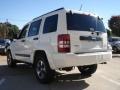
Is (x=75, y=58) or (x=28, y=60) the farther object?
(x=28, y=60)

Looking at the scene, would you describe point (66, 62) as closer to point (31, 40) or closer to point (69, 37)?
point (69, 37)

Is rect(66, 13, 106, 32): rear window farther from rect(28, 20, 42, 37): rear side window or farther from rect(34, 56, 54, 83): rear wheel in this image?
rect(28, 20, 42, 37): rear side window

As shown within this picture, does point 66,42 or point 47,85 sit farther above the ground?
point 66,42

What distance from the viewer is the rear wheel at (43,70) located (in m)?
8.05

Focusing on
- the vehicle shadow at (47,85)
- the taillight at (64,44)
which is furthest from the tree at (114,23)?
the taillight at (64,44)

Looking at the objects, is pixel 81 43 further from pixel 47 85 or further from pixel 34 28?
pixel 34 28

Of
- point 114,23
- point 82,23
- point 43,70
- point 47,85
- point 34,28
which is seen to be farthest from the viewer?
point 114,23

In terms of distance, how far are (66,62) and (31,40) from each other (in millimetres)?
2311

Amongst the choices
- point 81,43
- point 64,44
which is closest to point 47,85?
point 64,44

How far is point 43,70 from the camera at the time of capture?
27.3ft

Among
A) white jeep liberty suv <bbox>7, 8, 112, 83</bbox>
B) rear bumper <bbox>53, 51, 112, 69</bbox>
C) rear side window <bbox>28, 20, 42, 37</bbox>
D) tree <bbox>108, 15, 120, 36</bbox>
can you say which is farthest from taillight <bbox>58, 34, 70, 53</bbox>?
tree <bbox>108, 15, 120, 36</bbox>

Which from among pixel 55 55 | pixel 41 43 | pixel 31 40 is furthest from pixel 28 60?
pixel 55 55

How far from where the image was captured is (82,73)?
9.96 meters

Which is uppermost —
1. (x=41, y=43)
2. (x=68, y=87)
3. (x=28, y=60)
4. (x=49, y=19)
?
(x=49, y=19)
